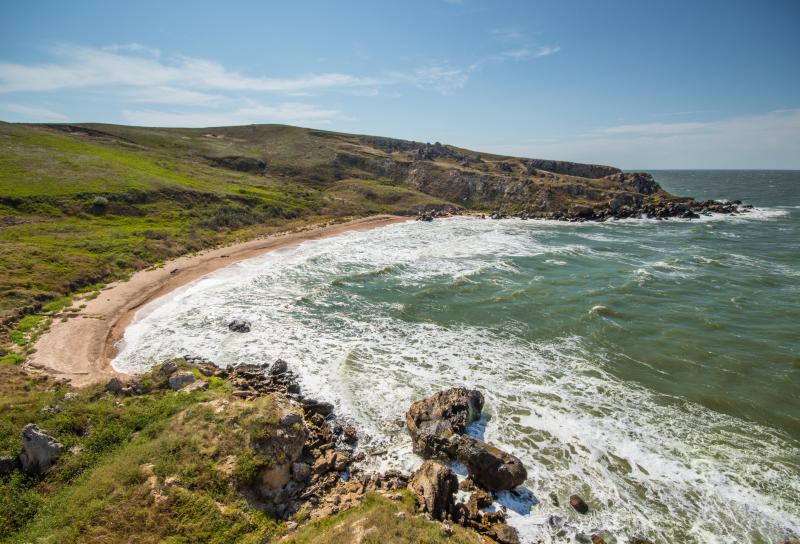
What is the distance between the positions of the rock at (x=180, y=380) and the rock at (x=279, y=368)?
14.6 ft

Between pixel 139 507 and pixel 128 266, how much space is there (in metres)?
38.8

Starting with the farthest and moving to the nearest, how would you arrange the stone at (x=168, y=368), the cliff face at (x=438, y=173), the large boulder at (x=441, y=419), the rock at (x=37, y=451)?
the cliff face at (x=438, y=173), the stone at (x=168, y=368), the large boulder at (x=441, y=419), the rock at (x=37, y=451)

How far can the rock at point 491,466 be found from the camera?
14828 millimetres

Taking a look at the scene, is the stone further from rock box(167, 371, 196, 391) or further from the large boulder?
the large boulder

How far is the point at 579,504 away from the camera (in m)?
14.3

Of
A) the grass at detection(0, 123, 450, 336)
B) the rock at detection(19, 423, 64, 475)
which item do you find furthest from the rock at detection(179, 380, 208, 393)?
the grass at detection(0, 123, 450, 336)

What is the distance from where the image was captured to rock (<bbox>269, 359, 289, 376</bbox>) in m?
23.2

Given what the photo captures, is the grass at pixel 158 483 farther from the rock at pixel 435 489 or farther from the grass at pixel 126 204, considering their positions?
the grass at pixel 126 204

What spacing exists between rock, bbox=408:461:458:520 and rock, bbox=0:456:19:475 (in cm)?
1391

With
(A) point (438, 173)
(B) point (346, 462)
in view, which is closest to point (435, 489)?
(B) point (346, 462)

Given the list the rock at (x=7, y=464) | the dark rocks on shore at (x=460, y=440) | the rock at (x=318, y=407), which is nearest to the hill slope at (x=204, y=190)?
the rock at (x=7, y=464)

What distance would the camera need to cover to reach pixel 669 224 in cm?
8288

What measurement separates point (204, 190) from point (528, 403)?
74.5m

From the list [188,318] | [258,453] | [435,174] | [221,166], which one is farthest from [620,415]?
[221,166]
